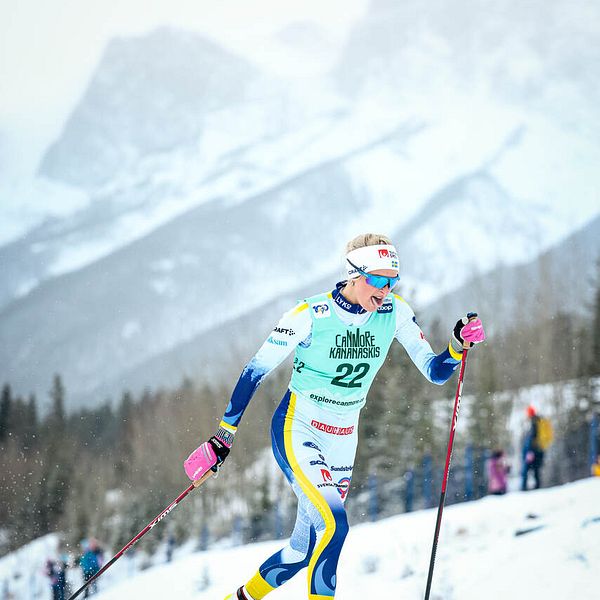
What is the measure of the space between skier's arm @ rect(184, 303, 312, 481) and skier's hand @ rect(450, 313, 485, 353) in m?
1.14

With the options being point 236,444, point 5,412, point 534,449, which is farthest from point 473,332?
point 5,412

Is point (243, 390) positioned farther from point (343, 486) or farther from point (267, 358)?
point (343, 486)

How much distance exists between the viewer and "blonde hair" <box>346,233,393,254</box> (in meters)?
5.45

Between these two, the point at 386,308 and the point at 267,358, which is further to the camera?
the point at 386,308

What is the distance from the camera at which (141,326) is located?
486 feet

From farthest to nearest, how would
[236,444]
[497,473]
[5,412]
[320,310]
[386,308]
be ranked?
[5,412] → [236,444] → [497,473] → [386,308] → [320,310]

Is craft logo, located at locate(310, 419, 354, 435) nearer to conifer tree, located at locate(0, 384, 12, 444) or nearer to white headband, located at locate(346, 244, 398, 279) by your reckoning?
white headband, located at locate(346, 244, 398, 279)

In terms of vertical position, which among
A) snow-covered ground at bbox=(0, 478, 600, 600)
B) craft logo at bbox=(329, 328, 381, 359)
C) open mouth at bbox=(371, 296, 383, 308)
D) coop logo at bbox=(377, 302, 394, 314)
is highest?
Result: open mouth at bbox=(371, 296, 383, 308)

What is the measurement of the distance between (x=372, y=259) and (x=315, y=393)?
42.3 inches

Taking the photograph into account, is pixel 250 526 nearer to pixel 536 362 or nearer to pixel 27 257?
pixel 536 362

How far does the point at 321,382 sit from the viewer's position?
546 cm

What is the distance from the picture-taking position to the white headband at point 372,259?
5332 mm

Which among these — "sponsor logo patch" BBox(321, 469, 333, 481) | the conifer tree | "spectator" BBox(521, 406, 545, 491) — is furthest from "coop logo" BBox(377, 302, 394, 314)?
the conifer tree

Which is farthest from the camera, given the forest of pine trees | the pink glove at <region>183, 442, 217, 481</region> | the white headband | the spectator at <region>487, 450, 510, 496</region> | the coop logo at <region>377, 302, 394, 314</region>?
the forest of pine trees
